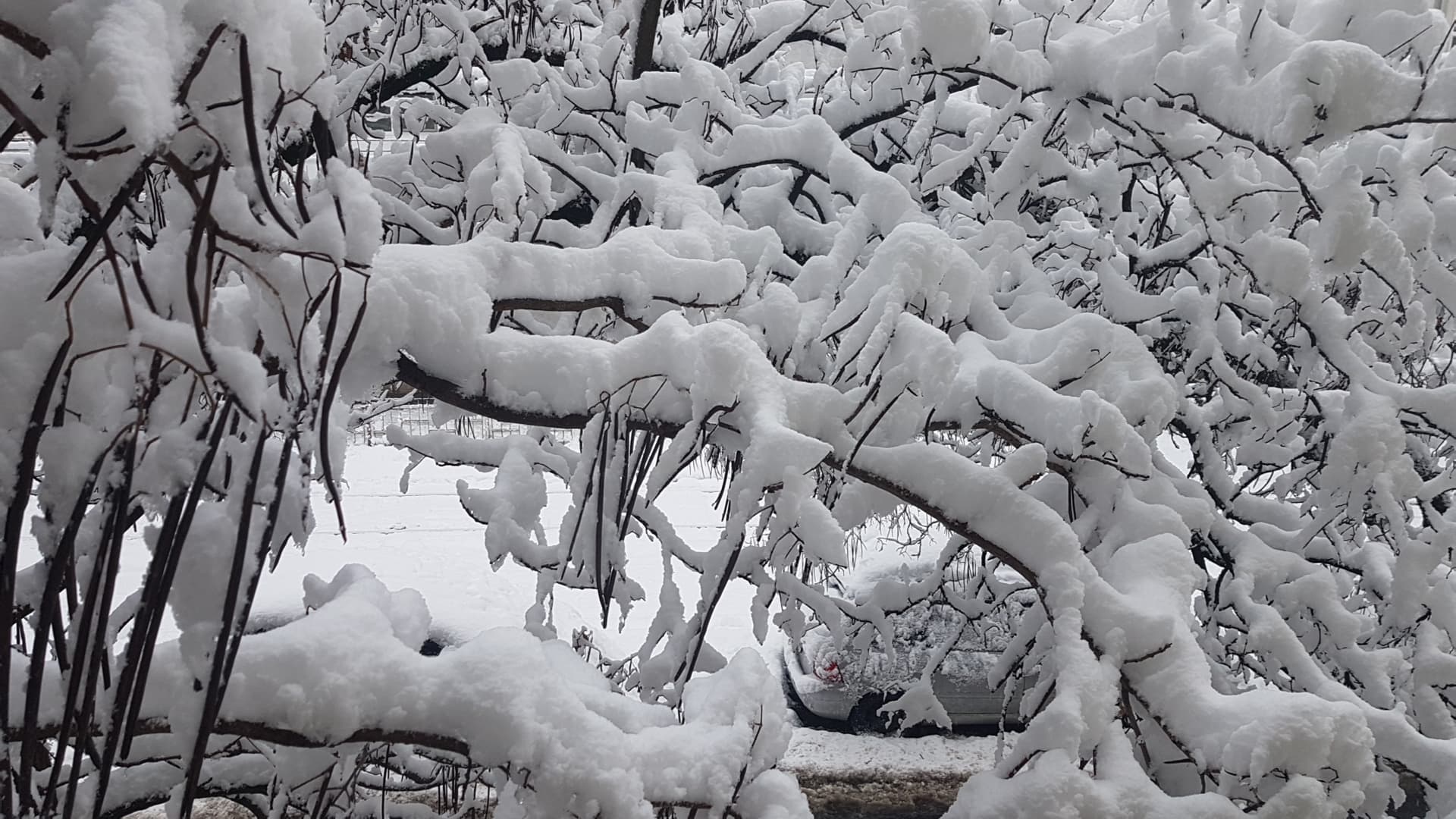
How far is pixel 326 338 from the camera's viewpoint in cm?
92

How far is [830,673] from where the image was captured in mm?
6141

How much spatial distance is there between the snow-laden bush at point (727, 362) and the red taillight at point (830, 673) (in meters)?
2.39

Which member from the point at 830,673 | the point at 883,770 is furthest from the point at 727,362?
the point at 883,770

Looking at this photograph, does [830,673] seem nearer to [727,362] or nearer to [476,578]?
[476,578]

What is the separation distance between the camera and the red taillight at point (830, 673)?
20.1 ft

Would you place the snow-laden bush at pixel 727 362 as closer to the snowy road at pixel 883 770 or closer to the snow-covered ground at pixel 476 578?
the snow-covered ground at pixel 476 578

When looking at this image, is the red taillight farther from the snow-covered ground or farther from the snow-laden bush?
the snow-laden bush

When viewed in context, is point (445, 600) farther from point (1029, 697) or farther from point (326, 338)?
point (326, 338)

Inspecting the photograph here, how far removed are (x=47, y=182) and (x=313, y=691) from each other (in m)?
0.91

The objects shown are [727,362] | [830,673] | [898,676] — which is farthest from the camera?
[830,673]

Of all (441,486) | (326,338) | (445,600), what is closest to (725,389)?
(326,338)

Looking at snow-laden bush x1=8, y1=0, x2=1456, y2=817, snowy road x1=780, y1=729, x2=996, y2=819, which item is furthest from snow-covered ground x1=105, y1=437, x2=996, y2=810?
snow-laden bush x1=8, y1=0, x2=1456, y2=817

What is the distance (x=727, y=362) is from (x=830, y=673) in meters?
4.93

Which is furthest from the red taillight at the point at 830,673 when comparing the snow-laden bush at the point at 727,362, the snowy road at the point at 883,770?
the snow-laden bush at the point at 727,362
